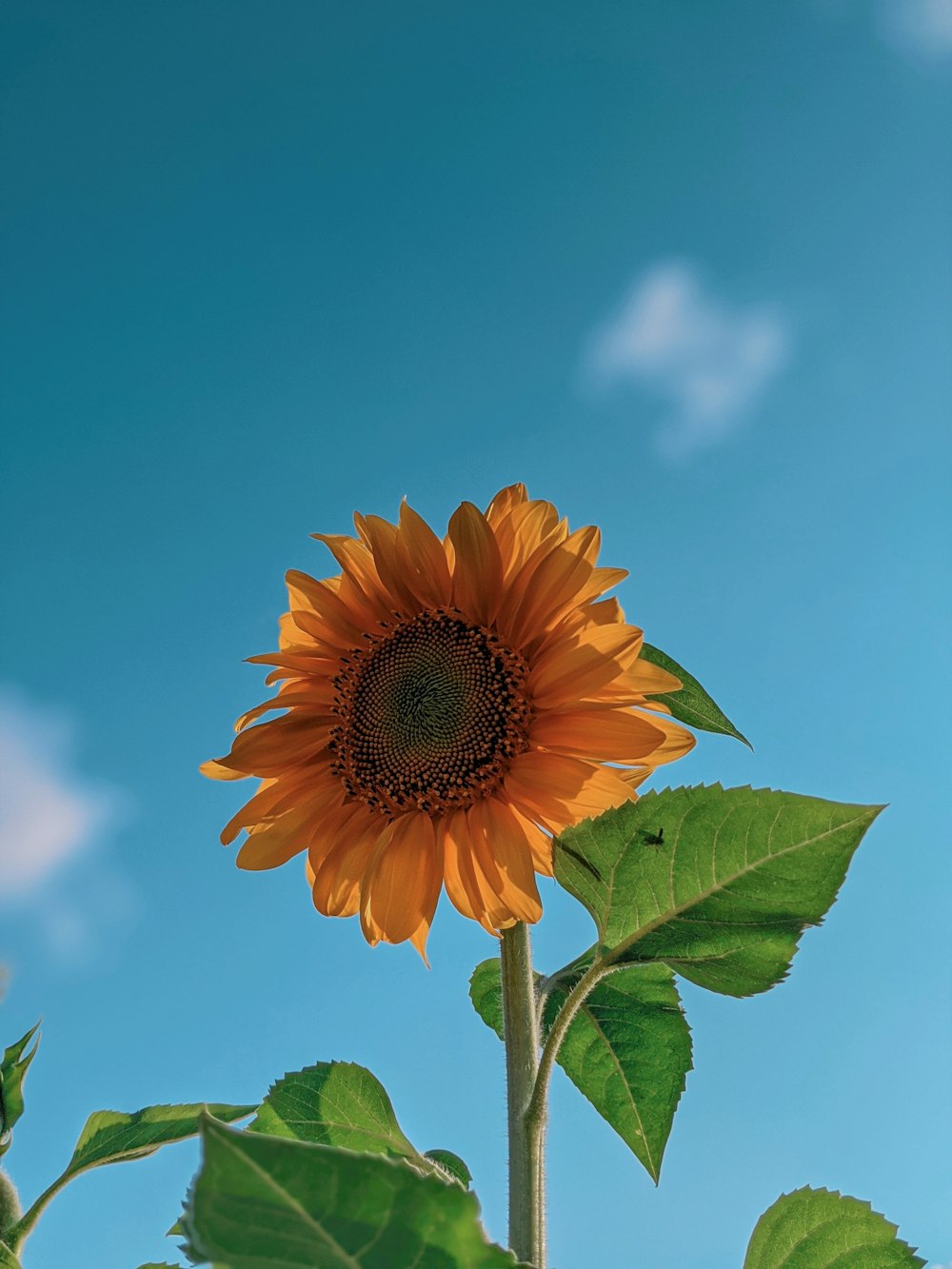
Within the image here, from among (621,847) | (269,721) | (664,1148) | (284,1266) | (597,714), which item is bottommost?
(284,1266)

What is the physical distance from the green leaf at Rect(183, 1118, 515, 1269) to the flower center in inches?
38.1

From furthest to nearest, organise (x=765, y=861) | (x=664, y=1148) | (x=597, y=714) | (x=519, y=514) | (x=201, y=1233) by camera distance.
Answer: (x=519, y=514)
(x=597, y=714)
(x=664, y=1148)
(x=765, y=861)
(x=201, y=1233)

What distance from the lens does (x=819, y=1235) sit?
131 cm

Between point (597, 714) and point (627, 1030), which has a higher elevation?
point (597, 714)

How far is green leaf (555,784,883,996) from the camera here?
44.1 inches

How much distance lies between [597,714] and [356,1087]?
57cm

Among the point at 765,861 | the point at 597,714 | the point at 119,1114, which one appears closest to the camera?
the point at 765,861

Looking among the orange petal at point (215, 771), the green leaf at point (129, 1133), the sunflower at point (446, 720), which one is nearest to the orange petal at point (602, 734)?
the sunflower at point (446, 720)

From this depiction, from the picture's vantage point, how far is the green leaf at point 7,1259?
4.50 ft

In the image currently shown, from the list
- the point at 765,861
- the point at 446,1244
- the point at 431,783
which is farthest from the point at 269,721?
the point at 446,1244

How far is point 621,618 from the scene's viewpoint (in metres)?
1.40

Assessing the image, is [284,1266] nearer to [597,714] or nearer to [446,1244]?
[446,1244]

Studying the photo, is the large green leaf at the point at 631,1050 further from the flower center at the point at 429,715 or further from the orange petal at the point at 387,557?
the orange petal at the point at 387,557

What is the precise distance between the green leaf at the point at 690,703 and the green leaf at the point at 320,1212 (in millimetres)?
843
